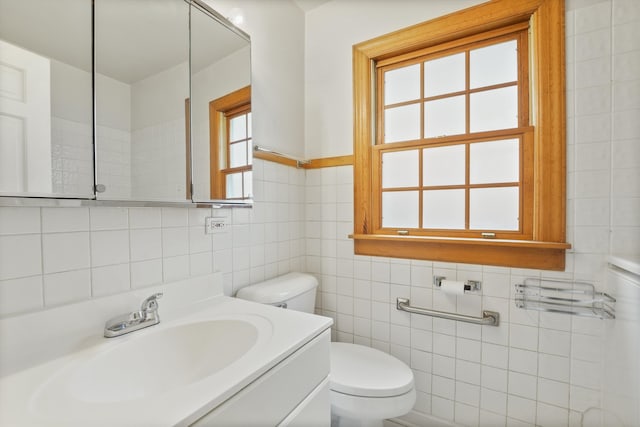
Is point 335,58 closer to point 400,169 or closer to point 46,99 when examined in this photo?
point 400,169

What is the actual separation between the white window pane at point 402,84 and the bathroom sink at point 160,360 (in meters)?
1.41

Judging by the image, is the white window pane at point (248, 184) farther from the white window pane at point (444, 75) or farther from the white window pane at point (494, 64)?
the white window pane at point (494, 64)

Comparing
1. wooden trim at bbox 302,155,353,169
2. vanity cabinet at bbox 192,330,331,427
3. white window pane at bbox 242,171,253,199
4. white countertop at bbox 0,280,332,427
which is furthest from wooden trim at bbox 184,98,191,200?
wooden trim at bbox 302,155,353,169

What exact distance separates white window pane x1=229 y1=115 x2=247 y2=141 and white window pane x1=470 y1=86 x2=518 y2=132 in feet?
3.68

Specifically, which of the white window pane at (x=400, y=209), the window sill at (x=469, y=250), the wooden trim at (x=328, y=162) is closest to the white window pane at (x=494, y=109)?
the white window pane at (x=400, y=209)

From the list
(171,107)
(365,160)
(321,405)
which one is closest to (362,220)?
(365,160)

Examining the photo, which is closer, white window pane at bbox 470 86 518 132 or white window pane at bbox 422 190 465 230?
white window pane at bbox 470 86 518 132

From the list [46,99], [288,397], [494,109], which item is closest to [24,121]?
[46,99]

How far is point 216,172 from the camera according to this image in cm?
117

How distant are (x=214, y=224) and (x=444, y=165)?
118 cm

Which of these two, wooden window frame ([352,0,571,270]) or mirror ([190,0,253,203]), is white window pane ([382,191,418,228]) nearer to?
wooden window frame ([352,0,571,270])

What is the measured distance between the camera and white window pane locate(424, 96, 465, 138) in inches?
56.6

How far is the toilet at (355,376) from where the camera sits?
3.63ft

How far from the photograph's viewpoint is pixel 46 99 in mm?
723
